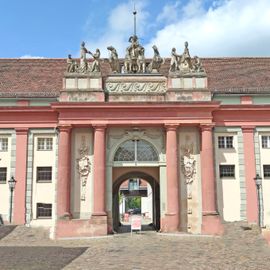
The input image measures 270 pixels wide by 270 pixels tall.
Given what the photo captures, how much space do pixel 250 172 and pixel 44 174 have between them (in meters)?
12.7

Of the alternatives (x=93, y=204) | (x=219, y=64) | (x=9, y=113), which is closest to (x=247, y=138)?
(x=219, y=64)

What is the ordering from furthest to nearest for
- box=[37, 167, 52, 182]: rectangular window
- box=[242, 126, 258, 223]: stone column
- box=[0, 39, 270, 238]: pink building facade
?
1. box=[37, 167, 52, 182]: rectangular window
2. box=[242, 126, 258, 223]: stone column
3. box=[0, 39, 270, 238]: pink building facade

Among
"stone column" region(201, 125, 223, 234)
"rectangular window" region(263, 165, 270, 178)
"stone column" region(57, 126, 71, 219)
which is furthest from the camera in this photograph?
"rectangular window" region(263, 165, 270, 178)

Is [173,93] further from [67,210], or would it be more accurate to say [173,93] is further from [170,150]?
[67,210]

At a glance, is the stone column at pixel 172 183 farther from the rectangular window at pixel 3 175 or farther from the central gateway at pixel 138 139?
the rectangular window at pixel 3 175

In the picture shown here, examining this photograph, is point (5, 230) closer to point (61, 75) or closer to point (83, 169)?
point (83, 169)

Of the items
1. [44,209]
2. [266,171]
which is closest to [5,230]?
[44,209]

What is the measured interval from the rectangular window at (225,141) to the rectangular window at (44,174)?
10.7 meters

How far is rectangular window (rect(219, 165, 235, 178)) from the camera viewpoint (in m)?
27.8

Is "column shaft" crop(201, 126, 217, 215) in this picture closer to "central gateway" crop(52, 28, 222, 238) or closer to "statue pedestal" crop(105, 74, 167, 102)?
"central gateway" crop(52, 28, 222, 238)

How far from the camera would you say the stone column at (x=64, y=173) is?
85.1 feet

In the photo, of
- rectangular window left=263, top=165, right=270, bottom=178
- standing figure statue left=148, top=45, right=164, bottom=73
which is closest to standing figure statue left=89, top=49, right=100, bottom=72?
standing figure statue left=148, top=45, right=164, bottom=73

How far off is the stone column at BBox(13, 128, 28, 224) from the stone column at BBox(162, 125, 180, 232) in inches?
340

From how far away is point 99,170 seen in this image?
26.3 metres
